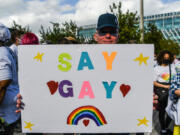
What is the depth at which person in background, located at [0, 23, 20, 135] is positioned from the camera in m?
1.90

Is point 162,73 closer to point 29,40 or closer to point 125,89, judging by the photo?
point 29,40

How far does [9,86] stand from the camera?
2078 millimetres

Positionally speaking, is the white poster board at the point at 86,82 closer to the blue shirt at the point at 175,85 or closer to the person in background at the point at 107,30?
the person in background at the point at 107,30

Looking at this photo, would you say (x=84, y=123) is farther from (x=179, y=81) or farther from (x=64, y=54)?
(x=179, y=81)

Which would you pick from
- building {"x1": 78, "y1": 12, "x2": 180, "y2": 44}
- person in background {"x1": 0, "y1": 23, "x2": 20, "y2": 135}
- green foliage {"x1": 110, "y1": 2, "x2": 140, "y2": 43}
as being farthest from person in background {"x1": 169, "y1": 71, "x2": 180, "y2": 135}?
building {"x1": 78, "y1": 12, "x2": 180, "y2": 44}

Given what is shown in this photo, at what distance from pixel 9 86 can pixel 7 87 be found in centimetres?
7

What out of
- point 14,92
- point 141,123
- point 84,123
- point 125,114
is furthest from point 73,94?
point 14,92

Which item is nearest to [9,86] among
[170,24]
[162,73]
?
[162,73]

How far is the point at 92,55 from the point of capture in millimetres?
1684

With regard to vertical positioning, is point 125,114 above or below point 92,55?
below

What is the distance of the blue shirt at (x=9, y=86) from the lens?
1896 mm

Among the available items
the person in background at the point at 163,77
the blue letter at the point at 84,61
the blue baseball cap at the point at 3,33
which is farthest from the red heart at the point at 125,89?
the person in background at the point at 163,77

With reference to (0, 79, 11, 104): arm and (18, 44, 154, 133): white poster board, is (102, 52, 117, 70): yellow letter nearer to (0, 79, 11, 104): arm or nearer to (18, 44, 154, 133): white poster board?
(18, 44, 154, 133): white poster board

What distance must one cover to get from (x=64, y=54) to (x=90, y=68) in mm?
227
